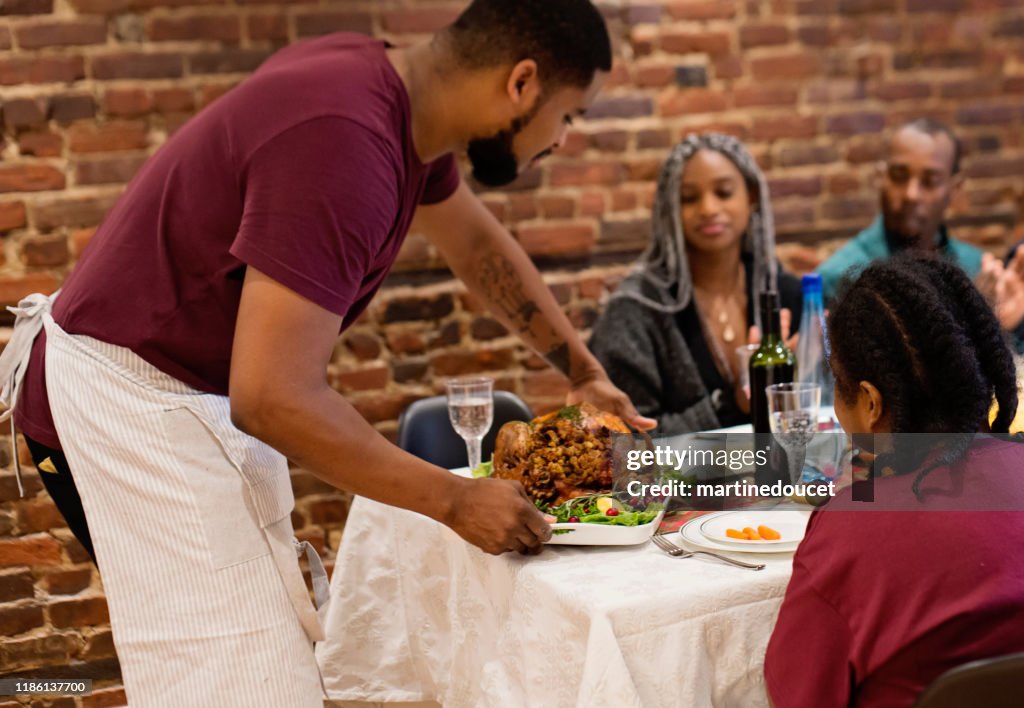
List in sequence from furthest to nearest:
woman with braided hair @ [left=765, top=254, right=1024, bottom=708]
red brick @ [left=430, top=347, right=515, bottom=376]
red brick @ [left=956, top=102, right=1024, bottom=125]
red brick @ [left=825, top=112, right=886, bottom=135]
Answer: red brick @ [left=956, top=102, right=1024, bottom=125]
red brick @ [left=825, top=112, right=886, bottom=135]
red brick @ [left=430, top=347, right=515, bottom=376]
woman with braided hair @ [left=765, top=254, right=1024, bottom=708]

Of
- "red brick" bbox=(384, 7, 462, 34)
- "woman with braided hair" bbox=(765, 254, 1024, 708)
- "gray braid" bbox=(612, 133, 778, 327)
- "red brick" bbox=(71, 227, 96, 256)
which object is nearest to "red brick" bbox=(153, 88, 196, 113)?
"red brick" bbox=(71, 227, 96, 256)

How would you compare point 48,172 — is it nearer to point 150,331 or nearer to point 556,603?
point 150,331

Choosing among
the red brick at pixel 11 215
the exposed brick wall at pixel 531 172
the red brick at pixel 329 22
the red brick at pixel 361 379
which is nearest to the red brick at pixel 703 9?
the exposed brick wall at pixel 531 172

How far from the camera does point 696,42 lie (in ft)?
10.4

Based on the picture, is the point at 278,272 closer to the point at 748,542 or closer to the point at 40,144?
the point at 748,542

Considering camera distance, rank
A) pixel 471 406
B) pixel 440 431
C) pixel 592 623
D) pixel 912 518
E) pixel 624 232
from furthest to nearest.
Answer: pixel 624 232
pixel 440 431
pixel 471 406
pixel 592 623
pixel 912 518

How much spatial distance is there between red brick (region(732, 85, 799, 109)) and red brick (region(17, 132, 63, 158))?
A: 1.89m

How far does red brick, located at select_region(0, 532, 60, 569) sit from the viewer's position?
2699 millimetres

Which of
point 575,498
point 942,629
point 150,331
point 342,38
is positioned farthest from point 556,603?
point 342,38

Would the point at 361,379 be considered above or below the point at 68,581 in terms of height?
above

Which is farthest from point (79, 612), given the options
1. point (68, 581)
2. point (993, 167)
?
point (993, 167)

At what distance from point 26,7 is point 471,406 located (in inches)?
63.7

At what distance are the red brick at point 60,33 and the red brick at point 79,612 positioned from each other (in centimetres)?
138

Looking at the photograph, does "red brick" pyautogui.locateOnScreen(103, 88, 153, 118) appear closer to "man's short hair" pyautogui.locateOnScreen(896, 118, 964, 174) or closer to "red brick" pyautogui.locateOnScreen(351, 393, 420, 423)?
"red brick" pyautogui.locateOnScreen(351, 393, 420, 423)
